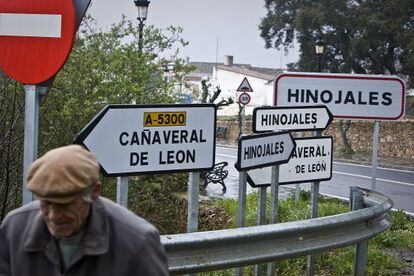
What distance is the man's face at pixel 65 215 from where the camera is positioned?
206 centimetres

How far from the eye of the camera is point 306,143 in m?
6.07

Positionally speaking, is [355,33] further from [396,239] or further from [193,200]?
[193,200]

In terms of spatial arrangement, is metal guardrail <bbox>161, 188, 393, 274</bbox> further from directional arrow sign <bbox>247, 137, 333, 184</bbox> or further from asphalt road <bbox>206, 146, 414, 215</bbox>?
asphalt road <bbox>206, 146, 414, 215</bbox>

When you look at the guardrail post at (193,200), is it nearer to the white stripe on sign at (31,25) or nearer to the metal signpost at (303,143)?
the white stripe on sign at (31,25)

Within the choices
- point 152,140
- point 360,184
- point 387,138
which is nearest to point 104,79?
point 152,140

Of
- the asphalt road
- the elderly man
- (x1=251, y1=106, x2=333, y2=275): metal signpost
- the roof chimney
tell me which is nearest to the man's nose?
the elderly man

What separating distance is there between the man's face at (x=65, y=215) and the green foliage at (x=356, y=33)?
29.5 m

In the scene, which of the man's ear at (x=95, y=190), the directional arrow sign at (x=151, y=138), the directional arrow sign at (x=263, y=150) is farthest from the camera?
the directional arrow sign at (x=263, y=150)

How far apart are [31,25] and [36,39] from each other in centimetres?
8

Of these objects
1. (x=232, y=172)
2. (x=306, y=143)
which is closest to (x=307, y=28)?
(x=232, y=172)

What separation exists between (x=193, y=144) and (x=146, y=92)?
669cm

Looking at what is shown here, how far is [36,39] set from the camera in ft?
11.7

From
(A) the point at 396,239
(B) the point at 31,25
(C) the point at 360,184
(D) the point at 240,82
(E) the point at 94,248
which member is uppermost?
(D) the point at 240,82

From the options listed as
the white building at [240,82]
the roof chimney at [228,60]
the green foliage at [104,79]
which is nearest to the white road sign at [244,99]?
the green foliage at [104,79]
